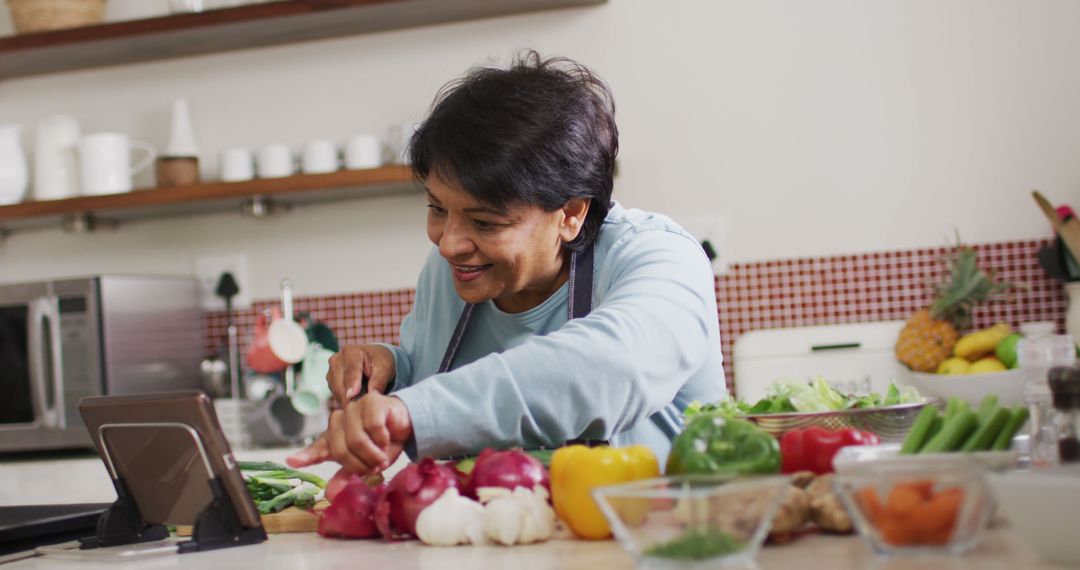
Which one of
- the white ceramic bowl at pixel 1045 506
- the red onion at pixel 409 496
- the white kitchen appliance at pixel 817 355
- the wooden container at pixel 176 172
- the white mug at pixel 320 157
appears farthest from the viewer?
the wooden container at pixel 176 172

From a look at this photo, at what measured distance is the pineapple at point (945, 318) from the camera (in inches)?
102

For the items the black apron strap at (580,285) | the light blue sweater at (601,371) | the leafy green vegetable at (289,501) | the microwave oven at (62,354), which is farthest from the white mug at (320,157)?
the leafy green vegetable at (289,501)

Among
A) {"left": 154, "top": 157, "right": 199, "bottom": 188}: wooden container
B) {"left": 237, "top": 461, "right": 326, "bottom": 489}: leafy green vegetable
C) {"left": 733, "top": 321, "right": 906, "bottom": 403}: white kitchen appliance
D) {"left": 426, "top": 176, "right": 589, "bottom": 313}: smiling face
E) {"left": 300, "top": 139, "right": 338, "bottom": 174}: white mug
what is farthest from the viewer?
{"left": 154, "top": 157, "right": 199, "bottom": 188}: wooden container

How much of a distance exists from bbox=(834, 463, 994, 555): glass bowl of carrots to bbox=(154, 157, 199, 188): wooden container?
251 cm

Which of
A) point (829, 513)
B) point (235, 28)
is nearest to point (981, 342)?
point (829, 513)

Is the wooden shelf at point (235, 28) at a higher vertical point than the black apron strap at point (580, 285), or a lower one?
higher

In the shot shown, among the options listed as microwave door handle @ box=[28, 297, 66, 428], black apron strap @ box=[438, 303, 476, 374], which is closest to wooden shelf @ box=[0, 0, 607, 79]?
microwave door handle @ box=[28, 297, 66, 428]

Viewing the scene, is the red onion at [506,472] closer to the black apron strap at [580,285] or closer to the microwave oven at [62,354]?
the black apron strap at [580,285]

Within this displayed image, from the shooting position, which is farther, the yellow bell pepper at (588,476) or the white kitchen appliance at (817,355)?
the white kitchen appliance at (817,355)

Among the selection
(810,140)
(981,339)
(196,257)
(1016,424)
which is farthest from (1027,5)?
(196,257)

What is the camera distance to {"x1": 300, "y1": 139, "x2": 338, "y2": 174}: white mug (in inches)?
117

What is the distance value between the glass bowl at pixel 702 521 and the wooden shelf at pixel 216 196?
1961 mm

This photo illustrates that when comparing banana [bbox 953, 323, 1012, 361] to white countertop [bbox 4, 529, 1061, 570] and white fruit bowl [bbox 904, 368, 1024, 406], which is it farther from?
white countertop [bbox 4, 529, 1061, 570]

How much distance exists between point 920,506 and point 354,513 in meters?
0.58
